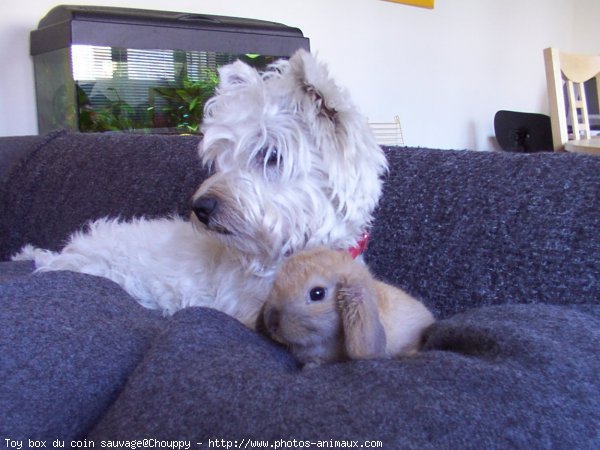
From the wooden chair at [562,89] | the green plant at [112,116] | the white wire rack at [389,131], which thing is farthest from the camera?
the white wire rack at [389,131]

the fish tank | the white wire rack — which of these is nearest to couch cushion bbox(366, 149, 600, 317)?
the fish tank

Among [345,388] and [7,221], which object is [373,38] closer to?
[7,221]

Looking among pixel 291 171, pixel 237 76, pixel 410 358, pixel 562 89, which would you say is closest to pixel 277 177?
pixel 291 171

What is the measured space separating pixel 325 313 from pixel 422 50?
12.4 ft

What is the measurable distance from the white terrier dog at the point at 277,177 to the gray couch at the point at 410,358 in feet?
0.48

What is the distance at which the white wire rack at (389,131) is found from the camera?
4012mm

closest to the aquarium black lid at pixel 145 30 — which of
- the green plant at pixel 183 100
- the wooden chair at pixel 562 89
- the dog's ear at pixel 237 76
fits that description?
the green plant at pixel 183 100

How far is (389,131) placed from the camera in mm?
4086

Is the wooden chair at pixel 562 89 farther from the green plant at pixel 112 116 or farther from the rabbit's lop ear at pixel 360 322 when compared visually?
the green plant at pixel 112 116

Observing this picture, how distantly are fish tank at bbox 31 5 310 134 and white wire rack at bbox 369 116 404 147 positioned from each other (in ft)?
4.08

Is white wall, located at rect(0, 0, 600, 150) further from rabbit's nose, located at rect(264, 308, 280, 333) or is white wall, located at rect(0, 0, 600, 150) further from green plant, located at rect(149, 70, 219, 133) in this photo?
rabbit's nose, located at rect(264, 308, 280, 333)

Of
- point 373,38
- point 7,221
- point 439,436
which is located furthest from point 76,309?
point 373,38

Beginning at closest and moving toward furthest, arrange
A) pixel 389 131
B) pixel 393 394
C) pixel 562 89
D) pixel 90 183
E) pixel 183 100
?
pixel 393 394, pixel 90 183, pixel 562 89, pixel 183 100, pixel 389 131

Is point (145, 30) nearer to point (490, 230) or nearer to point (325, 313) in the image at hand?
point (490, 230)
